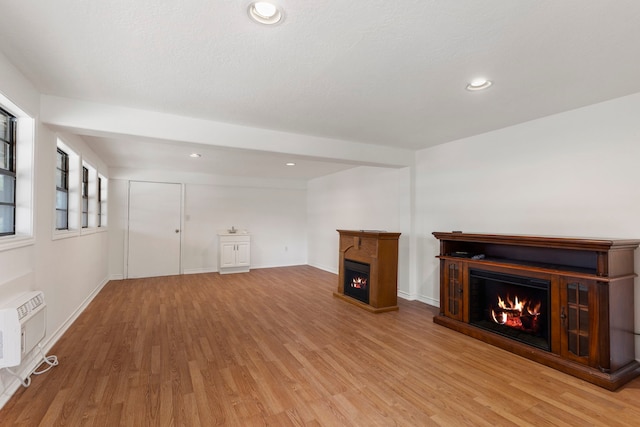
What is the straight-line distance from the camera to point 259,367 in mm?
2490

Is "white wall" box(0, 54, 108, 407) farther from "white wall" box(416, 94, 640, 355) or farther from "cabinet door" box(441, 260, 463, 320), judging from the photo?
"white wall" box(416, 94, 640, 355)

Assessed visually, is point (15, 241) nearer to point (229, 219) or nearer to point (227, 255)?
point (227, 255)

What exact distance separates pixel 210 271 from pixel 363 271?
4.09 metres

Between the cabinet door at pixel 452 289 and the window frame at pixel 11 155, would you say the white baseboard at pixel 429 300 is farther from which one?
the window frame at pixel 11 155

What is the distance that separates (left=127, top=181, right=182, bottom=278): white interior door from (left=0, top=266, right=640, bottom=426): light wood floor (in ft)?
8.24

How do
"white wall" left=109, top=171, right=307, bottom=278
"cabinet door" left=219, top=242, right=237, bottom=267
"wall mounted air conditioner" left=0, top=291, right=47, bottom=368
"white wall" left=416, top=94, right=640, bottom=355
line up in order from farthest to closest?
"cabinet door" left=219, top=242, right=237, bottom=267 → "white wall" left=109, top=171, right=307, bottom=278 → "white wall" left=416, top=94, right=640, bottom=355 → "wall mounted air conditioner" left=0, top=291, right=47, bottom=368

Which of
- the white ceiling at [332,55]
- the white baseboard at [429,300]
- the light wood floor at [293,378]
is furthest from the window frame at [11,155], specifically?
the white baseboard at [429,300]

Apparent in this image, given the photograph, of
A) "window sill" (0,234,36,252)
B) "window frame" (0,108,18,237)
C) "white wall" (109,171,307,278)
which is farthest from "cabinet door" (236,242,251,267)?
"window frame" (0,108,18,237)

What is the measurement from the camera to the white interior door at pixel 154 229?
6.19 m

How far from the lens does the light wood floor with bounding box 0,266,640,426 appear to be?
187 centimetres

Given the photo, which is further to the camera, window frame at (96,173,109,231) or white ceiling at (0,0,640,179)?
window frame at (96,173,109,231)

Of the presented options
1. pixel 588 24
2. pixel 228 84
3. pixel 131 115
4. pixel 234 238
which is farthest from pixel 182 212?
pixel 588 24

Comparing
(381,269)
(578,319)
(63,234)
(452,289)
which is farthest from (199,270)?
(578,319)

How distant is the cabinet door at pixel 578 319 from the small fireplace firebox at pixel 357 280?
2188mm
